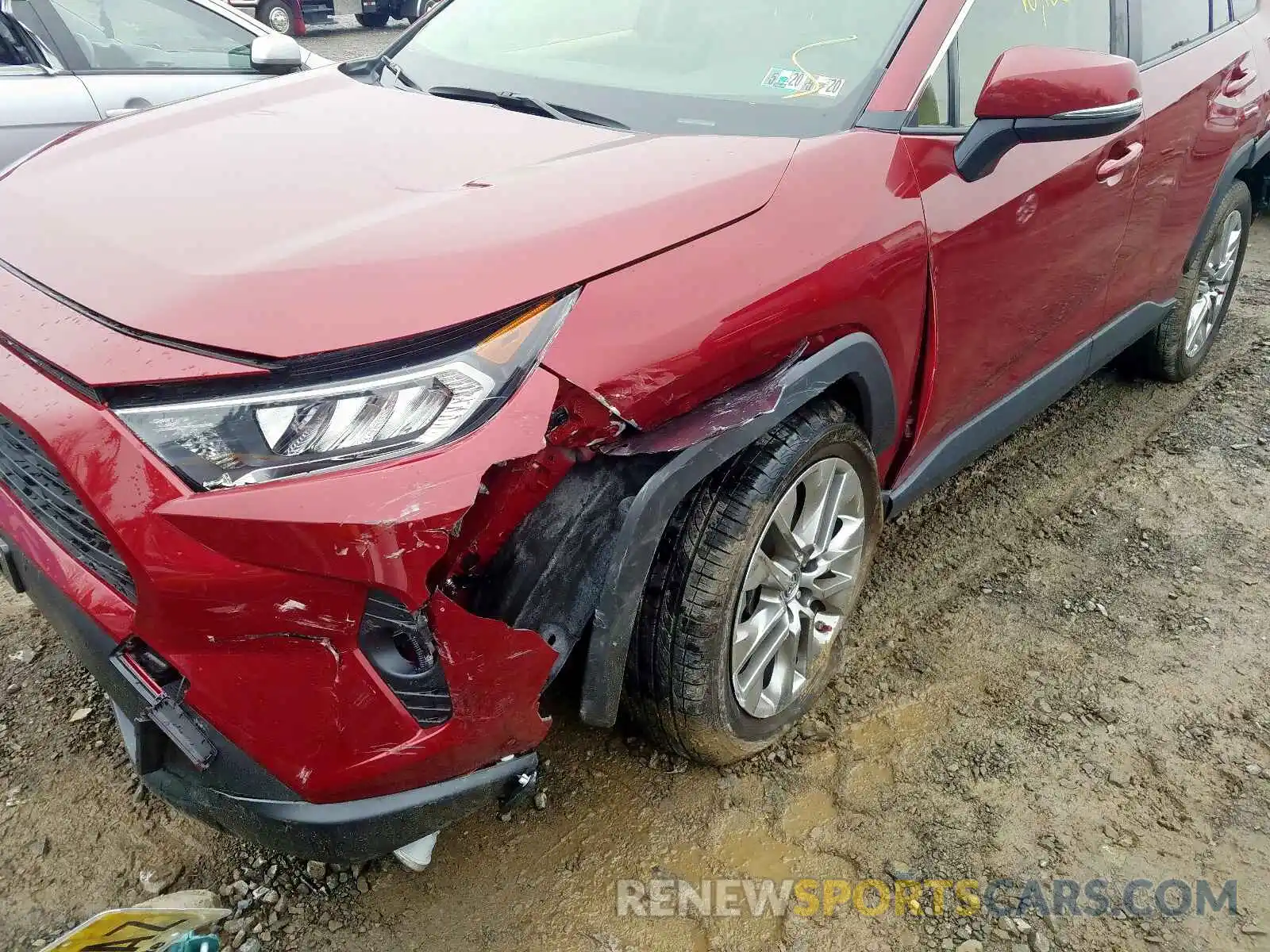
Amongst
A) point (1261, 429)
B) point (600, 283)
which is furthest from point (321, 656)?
point (1261, 429)

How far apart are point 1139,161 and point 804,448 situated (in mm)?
1646

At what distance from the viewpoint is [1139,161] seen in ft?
8.91

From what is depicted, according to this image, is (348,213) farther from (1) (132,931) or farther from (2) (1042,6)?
(2) (1042,6)

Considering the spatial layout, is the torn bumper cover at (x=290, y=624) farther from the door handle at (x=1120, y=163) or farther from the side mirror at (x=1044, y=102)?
the door handle at (x=1120, y=163)

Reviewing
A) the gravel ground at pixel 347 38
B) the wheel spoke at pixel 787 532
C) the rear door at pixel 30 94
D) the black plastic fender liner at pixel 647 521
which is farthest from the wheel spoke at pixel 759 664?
the gravel ground at pixel 347 38

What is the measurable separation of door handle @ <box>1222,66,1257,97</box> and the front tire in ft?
7.27

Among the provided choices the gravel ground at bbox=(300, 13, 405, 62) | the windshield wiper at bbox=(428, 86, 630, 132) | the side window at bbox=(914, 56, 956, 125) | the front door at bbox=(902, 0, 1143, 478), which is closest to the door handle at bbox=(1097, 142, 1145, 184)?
the front door at bbox=(902, 0, 1143, 478)

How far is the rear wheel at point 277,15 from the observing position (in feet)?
39.2

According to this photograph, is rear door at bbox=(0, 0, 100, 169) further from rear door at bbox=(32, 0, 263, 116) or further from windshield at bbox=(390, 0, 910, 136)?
windshield at bbox=(390, 0, 910, 136)

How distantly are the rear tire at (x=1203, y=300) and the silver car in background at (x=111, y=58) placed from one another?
3453 millimetres

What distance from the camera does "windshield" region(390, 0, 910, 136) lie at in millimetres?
2043

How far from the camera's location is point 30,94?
3686 millimetres

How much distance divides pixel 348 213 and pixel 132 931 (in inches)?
50.9

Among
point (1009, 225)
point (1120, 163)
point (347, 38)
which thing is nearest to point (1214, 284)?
point (1120, 163)
